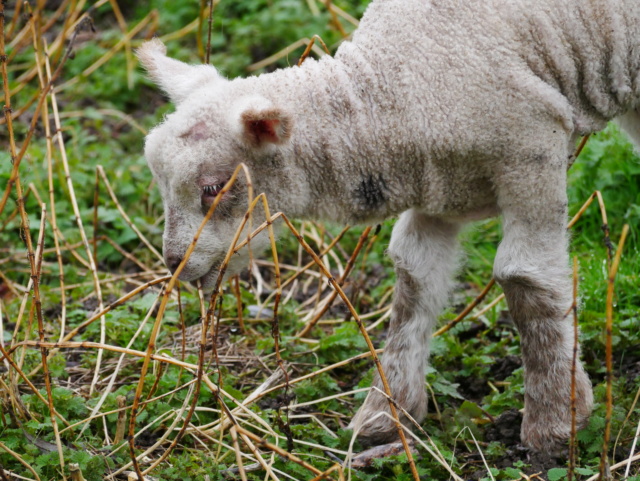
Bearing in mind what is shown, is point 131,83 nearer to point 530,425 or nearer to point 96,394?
point 96,394

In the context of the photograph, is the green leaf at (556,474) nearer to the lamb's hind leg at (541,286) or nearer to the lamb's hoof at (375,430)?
the lamb's hind leg at (541,286)

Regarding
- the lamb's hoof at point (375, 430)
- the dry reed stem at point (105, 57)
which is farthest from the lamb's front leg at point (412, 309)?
the dry reed stem at point (105, 57)

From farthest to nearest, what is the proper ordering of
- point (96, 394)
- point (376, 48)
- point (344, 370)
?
point (344, 370) < point (96, 394) < point (376, 48)

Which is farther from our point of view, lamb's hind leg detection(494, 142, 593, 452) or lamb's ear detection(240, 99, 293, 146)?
lamb's hind leg detection(494, 142, 593, 452)

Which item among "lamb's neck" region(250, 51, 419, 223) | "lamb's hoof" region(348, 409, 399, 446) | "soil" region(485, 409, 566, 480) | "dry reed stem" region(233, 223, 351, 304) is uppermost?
"lamb's neck" region(250, 51, 419, 223)

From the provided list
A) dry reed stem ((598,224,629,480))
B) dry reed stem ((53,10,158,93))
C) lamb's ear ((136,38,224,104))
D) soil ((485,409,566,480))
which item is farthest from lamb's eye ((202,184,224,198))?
dry reed stem ((53,10,158,93))

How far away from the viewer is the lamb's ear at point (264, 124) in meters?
3.02

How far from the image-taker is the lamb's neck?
10.8 feet

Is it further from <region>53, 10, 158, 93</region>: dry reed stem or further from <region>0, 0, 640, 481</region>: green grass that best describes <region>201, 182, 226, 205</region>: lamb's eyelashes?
<region>53, 10, 158, 93</region>: dry reed stem

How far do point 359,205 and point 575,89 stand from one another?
0.94 m

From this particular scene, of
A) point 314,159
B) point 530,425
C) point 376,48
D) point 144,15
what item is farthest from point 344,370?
point 144,15

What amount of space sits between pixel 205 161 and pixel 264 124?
29 centimetres

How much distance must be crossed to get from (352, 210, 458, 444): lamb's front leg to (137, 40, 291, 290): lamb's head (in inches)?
31.6

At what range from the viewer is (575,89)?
134 inches
